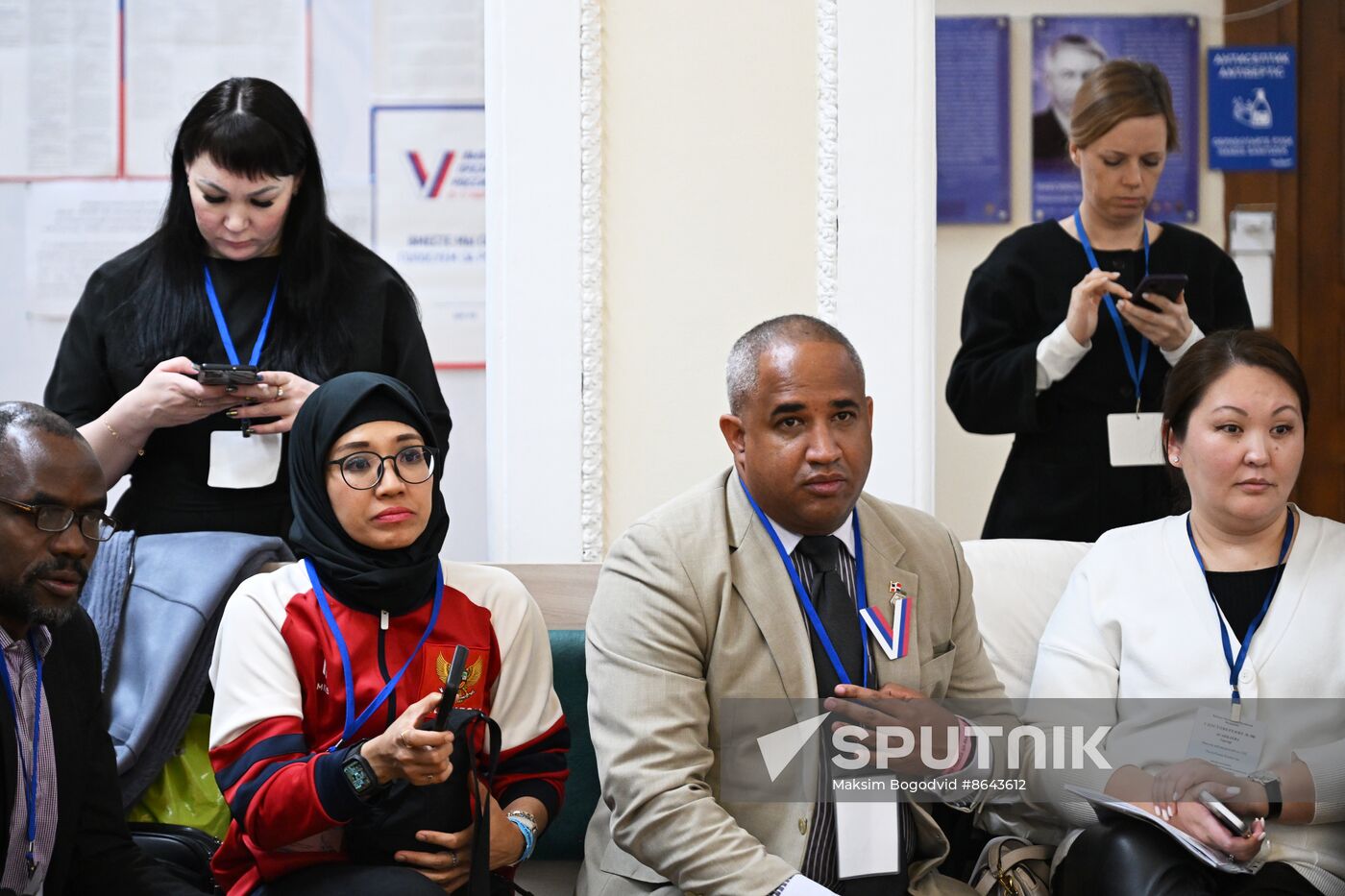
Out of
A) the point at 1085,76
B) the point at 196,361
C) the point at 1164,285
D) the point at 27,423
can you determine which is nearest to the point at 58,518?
the point at 27,423

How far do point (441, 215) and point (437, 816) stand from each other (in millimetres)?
2436

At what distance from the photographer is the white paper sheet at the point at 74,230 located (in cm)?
445

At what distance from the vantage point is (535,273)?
362 cm

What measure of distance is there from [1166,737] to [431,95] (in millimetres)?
2870

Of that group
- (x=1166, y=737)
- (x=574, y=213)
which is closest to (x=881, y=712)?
(x=1166, y=737)

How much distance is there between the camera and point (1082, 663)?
111 inches

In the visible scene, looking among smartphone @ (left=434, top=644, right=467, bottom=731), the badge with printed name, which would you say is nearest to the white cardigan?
the badge with printed name

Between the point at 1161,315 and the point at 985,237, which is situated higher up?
the point at 985,237

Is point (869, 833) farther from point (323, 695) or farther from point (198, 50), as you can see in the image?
point (198, 50)

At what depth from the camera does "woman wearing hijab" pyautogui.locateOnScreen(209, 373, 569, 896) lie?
2.30 m

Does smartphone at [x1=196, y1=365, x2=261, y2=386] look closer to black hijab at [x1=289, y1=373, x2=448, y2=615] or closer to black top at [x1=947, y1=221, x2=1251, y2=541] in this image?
black hijab at [x1=289, y1=373, x2=448, y2=615]

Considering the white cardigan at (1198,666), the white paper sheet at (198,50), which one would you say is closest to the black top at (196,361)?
the white paper sheet at (198,50)

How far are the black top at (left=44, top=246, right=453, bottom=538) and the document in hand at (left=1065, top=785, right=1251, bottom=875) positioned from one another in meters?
1.56

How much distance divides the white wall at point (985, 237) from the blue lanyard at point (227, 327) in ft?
5.63
